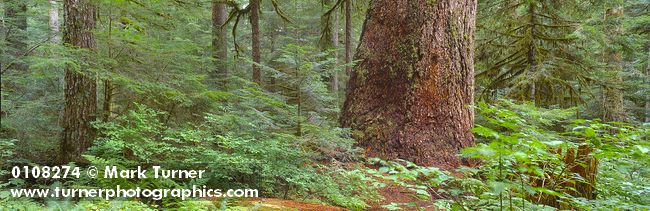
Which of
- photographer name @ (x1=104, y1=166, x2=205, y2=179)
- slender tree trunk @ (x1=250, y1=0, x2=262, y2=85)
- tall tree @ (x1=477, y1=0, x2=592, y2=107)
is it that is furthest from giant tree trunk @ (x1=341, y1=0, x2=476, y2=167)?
slender tree trunk @ (x1=250, y1=0, x2=262, y2=85)

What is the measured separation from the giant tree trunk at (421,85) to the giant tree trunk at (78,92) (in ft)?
12.8

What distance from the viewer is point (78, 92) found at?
531cm

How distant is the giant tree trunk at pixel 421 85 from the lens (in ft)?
14.0

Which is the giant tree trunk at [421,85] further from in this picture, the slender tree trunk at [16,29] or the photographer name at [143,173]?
the slender tree trunk at [16,29]

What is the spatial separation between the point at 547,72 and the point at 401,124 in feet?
16.2

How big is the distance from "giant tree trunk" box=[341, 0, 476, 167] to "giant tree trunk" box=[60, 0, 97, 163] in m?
3.89

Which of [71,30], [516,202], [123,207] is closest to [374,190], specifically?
[516,202]

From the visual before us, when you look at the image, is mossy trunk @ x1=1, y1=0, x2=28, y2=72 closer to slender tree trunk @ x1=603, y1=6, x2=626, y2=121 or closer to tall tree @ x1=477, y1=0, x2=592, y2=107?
tall tree @ x1=477, y1=0, x2=592, y2=107

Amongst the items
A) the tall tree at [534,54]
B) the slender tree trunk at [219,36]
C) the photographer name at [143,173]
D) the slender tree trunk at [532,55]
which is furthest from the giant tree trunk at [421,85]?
the slender tree trunk at [219,36]

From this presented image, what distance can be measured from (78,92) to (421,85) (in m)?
4.72

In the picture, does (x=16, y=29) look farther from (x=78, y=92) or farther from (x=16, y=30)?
(x=78, y=92)

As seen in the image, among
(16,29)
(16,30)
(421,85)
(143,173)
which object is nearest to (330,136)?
(421,85)

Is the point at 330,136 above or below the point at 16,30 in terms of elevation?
below

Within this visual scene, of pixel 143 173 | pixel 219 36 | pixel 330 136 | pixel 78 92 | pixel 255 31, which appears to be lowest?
pixel 143 173
